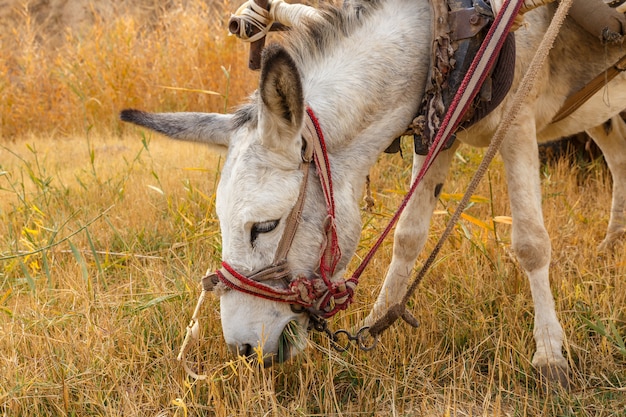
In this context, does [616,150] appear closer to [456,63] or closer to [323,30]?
[456,63]

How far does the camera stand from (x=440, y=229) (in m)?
3.62

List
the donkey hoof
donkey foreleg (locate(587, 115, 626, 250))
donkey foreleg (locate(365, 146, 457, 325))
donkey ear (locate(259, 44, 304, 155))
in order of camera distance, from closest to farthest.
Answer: donkey ear (locate(259, 44, 304, 155)) < the donkey hoof < donkey foreleg (locate(365, 146, 457, 325)) < donkey foreleg (locate(587, 115, 626, 250))

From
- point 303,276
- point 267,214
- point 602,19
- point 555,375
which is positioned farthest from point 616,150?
point 267,214

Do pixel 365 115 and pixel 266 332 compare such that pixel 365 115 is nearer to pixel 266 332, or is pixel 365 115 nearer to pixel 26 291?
pixel 266 332

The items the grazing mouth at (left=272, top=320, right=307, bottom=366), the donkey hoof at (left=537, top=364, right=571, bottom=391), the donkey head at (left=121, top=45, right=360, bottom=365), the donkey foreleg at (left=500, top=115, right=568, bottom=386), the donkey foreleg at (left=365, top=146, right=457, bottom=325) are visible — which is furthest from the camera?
the donkey foreleg at (left=365, top=146, right=457, bottom=325)

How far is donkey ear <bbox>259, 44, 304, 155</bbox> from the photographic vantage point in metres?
1.79

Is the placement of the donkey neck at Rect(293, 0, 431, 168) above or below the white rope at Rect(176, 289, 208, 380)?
above

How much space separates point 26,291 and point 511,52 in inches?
99.9

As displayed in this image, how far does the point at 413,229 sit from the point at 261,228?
1.19m

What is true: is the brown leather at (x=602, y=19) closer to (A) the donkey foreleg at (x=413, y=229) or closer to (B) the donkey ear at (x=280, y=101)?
(A) the donkey foreleg at (x=413, y=229)

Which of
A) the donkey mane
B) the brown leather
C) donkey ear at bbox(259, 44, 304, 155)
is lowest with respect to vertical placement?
donkey ear at bbox(259, 44, 304, 155)

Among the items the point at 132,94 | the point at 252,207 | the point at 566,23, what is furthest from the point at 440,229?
the point at 132,94

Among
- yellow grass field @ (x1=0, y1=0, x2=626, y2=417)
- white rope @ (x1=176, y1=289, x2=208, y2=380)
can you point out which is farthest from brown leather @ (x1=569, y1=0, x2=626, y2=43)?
white rope @ (x1=176, y1=289, x2=208, y2=380)

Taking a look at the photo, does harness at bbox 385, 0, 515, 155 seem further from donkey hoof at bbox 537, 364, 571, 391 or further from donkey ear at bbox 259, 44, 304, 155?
donkey hoof at bbox 537, 364, 571, 391
